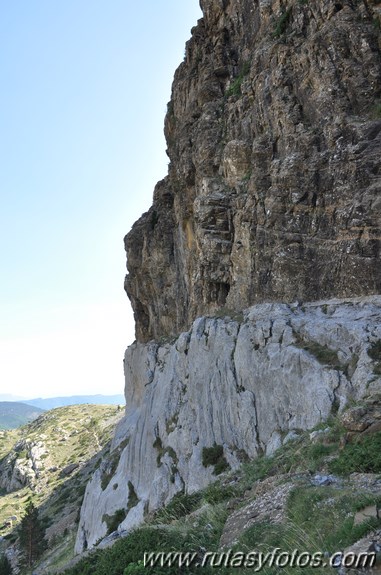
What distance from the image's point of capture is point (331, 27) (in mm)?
29656

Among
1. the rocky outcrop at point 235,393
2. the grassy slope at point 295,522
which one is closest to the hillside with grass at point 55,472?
the rocky outcrop at point 235,393

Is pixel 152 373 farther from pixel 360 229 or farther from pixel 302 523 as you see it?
pixel 302 523

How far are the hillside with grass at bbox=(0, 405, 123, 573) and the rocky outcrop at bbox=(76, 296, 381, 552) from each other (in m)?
15.5

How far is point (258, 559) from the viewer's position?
8062mm

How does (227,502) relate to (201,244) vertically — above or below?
below

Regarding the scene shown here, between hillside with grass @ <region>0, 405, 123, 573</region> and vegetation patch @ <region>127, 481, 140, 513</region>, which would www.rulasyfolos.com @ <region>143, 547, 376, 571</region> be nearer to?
vegetation patch @ <region>127, 481, 140, 513</region>

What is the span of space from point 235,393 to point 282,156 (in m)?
18.4

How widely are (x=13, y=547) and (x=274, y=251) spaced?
6462 cm

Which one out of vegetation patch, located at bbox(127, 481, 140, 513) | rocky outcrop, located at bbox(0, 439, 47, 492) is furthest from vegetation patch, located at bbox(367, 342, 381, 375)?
rocky outcrop, located at bbox(0, 439, 47, 492)

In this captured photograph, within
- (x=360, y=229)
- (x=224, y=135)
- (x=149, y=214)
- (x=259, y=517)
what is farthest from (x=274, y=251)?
(x=149, y=214)

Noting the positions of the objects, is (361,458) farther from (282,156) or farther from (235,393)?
(282,156)

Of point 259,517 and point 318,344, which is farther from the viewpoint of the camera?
point 318,344

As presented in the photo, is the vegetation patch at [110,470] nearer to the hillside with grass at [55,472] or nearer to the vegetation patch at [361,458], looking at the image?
the hillside with grass at [55,472]

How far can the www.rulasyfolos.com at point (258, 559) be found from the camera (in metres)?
6.24
